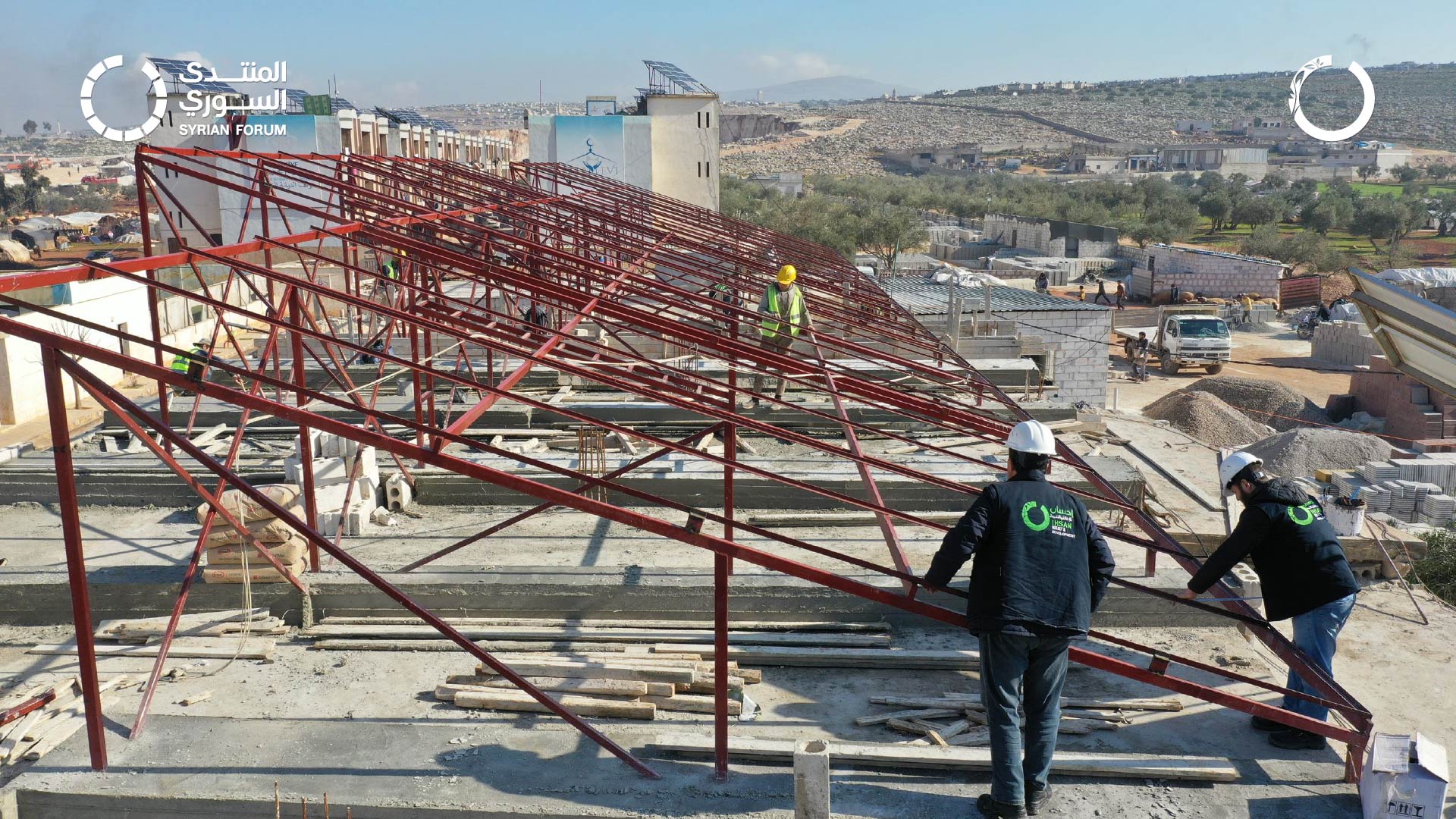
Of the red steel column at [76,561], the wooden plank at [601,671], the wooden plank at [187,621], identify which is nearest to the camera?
the red steel column at [76,561]

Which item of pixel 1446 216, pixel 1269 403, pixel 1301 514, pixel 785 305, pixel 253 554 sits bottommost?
pixel 1269 403

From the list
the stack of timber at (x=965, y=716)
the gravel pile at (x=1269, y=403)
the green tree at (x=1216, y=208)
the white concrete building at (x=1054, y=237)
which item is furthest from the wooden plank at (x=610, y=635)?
the green tree at (x=1216, y=208)

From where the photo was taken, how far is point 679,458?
36.1 feet

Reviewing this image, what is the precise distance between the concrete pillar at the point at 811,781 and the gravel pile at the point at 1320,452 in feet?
47.1

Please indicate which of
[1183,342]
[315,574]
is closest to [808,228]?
[1183,342]

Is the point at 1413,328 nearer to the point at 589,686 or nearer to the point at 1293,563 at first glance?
the point at 1293,563

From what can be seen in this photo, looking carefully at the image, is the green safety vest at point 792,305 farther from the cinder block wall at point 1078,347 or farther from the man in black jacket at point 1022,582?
the cinder block wall at point 1078,347

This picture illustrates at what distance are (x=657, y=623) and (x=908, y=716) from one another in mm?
2008

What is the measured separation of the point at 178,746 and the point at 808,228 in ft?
134

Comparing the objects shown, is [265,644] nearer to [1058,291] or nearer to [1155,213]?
[1058,291]

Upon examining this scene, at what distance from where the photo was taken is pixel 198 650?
23.5ft

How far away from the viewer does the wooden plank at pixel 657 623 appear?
24.6 ft

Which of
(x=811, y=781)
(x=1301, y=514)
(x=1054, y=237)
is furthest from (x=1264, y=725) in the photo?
(x=1054, y=237)

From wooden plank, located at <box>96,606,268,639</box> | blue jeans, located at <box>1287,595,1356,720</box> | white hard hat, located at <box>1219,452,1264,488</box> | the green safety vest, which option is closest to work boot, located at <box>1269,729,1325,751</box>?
blue jeans, located at <box>1287,595,1356,720</box>
